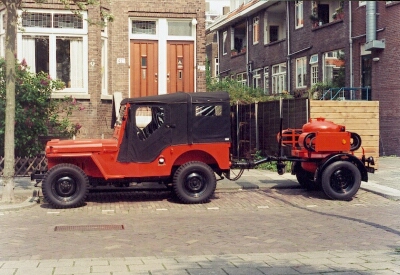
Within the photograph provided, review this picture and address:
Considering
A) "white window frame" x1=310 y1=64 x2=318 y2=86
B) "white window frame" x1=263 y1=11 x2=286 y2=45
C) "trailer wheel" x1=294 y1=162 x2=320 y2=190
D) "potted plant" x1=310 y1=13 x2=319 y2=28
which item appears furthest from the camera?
"white window frame" x1=263 y1=11 x2=286 y2=45

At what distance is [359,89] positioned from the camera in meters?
26.0

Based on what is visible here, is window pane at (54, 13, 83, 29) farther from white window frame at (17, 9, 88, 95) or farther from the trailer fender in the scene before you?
the trailer fender

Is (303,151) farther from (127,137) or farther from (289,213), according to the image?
(127,137)

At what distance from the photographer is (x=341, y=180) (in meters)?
13.3

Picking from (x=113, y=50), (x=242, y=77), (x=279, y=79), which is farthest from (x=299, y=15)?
(x=113, y=50)

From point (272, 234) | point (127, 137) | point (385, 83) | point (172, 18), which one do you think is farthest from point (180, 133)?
point (385, 83)

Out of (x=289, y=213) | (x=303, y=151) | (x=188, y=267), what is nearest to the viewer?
(x=188, y=267)

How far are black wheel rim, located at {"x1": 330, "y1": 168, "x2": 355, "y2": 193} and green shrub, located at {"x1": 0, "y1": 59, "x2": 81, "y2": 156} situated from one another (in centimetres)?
807

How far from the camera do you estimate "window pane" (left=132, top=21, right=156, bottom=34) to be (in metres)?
20.1

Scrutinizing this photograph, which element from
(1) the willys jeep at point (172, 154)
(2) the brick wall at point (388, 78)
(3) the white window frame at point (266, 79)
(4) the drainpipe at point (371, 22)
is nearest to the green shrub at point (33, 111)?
(1) the willys jeep at point (172, 154)

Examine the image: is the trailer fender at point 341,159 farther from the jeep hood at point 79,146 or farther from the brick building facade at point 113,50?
the brick building facade at point 113,50

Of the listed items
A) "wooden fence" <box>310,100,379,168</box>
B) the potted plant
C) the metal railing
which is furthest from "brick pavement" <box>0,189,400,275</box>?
the potted plant

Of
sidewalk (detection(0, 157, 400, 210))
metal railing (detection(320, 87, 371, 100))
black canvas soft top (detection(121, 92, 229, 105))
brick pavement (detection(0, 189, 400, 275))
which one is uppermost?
metal railing (detection(320, 87, 371, 100))

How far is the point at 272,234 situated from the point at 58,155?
502cm
